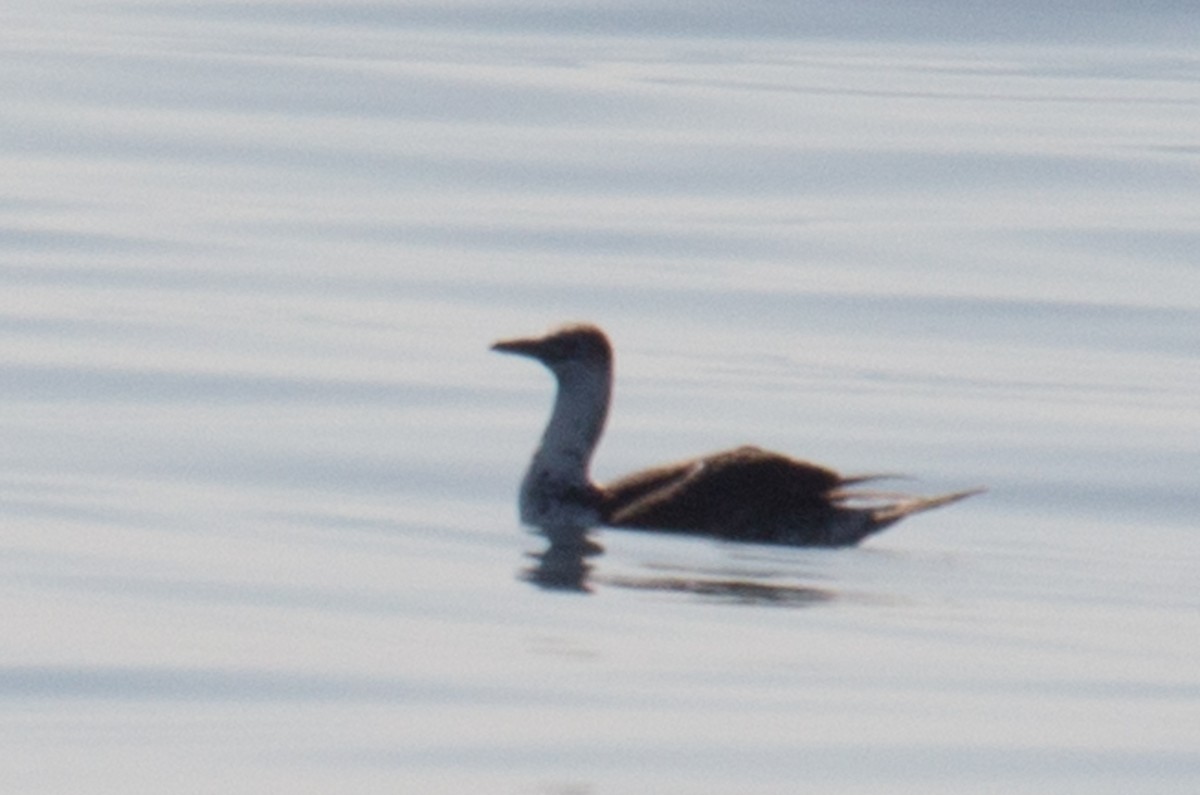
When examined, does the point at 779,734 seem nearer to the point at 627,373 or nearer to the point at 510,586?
the point at 510,586

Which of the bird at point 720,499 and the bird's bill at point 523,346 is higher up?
the bird's bill at point 523,346

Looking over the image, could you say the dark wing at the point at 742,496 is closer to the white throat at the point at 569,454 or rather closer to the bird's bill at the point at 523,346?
the white throat at the point at 569,454

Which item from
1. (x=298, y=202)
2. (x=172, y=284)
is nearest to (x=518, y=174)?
(x=298, y=202)

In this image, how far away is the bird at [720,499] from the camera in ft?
38.4

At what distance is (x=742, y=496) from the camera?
1177 cm

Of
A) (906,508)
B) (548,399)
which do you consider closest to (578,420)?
(906,508)

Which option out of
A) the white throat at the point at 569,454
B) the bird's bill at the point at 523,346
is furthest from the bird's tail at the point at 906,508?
the bird's bill at the point at 523,346

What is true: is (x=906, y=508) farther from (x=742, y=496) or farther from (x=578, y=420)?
(x=578, y=420)

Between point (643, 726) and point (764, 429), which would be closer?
point (643, 726)

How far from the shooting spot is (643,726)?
8.31m

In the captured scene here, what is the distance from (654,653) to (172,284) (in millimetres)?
8777

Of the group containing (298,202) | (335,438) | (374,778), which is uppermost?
(298,202)

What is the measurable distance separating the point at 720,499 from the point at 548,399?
10.9 ft

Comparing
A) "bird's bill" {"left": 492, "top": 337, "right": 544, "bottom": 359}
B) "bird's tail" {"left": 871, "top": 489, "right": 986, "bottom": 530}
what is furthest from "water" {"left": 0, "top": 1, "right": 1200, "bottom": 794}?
"bird's bill" {"left": 492, "top": 337, "right": 544, "bottom": 359}
